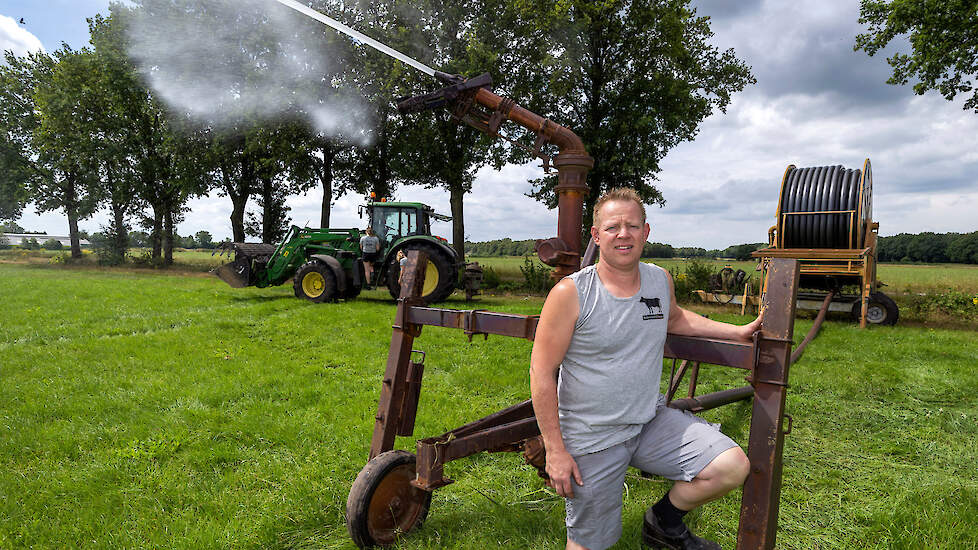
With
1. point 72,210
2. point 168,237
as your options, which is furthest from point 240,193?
point 72,210

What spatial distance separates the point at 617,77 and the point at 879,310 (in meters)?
11.0

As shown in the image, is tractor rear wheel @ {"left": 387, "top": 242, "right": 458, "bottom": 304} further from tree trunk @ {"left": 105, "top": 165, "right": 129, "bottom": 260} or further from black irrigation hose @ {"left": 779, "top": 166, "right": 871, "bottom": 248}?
tree trunk @ {"left": 105, "top": 165, "right": 129, "bottom": 260}

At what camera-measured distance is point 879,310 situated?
415 inches

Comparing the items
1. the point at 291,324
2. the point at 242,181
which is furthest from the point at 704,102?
the point at 242,181

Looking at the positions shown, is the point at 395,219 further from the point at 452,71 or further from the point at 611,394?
the point at 611,394

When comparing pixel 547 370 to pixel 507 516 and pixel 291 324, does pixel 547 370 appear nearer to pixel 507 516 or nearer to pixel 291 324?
pixel 507 516

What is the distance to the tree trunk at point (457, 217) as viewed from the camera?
1888 centimetres

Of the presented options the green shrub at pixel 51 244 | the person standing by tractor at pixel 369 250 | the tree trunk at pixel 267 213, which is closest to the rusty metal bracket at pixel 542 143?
the person standing by tractor at pixel 369 250

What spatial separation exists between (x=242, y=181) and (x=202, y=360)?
69.0ft

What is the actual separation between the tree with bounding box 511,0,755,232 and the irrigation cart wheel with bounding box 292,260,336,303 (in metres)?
8.61

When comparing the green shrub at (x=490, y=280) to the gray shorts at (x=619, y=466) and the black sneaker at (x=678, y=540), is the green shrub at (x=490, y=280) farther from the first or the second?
the gray shorts at (x=619, y=466)

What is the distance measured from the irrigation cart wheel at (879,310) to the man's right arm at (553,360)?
35.8 ft

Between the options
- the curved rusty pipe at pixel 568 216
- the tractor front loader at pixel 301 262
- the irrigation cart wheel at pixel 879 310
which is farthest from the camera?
the tractor front loader at pixel 301 262

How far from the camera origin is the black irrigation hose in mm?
9781
